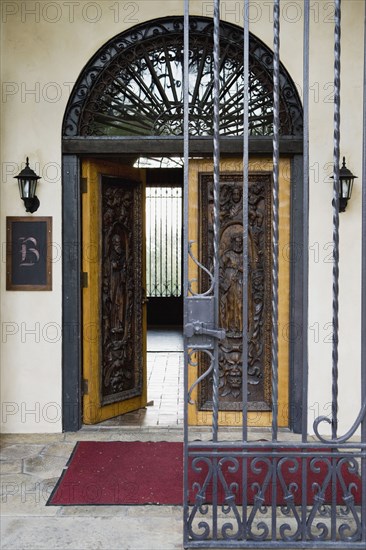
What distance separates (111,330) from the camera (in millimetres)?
4668

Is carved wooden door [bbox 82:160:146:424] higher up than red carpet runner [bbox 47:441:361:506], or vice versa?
carved wooden door [bbox 82:160:146:424]

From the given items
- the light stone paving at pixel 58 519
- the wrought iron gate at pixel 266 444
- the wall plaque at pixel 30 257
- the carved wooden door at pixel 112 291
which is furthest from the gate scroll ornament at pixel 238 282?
the wrought iron gate at pixel 266 444

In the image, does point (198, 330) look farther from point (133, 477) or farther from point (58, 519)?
point (133, 477)

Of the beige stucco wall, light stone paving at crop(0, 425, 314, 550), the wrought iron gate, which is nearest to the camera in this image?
the wrought iron gate

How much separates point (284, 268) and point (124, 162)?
1.54 m


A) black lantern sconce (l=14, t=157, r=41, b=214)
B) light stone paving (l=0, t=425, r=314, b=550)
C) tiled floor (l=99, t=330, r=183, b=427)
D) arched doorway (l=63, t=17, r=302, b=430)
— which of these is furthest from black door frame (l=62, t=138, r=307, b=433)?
light stone paving (l=0, t=425, r=314, b=550)

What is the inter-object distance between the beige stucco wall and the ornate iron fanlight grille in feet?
0.29

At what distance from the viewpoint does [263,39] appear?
4.30 meters

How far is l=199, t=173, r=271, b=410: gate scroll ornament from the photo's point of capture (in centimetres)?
447

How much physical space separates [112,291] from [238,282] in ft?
3.23

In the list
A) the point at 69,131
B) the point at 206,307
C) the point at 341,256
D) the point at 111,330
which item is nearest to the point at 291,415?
the point at 341,256

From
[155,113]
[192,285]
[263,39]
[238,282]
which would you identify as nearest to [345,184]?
[238,282]

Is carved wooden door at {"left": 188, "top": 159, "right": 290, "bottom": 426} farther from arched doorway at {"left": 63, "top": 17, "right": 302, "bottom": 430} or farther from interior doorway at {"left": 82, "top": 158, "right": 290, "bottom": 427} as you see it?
arched doorway at {"left": 63, "top": 17, "right": 302, "bottom": 430}

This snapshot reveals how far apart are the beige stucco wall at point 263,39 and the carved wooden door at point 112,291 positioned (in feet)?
1.09
